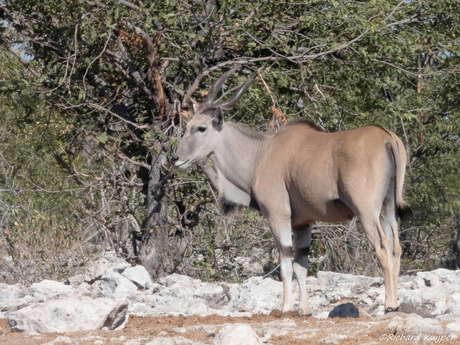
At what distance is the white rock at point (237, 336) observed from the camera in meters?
3.30

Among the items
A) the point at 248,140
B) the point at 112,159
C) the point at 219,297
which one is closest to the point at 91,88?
the point at 112,159

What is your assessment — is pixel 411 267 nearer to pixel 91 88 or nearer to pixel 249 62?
pixel 249 62

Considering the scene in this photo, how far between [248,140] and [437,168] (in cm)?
605

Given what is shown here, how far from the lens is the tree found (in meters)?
6.70

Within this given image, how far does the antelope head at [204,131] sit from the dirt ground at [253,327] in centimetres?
171

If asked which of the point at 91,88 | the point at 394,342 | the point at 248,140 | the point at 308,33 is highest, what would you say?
the point at 308,33

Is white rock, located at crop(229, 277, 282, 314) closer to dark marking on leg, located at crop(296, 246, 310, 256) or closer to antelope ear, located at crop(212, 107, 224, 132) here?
dark marking on leg, located at crop(296, 246, 310, 256)

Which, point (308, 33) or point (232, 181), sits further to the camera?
point (308, 33)

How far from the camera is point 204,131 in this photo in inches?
229

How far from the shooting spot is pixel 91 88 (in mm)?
7473

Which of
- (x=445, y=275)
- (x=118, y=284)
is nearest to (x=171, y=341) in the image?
(x=118, y=284)

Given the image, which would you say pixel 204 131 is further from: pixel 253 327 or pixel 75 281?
pixel 75 281

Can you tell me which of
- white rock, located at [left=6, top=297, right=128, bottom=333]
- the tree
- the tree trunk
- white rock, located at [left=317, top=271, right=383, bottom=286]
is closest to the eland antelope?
Answer: the tree

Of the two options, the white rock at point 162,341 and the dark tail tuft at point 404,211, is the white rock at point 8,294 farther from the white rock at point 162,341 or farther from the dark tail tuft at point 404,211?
the dark tail tuft at point 404,211
